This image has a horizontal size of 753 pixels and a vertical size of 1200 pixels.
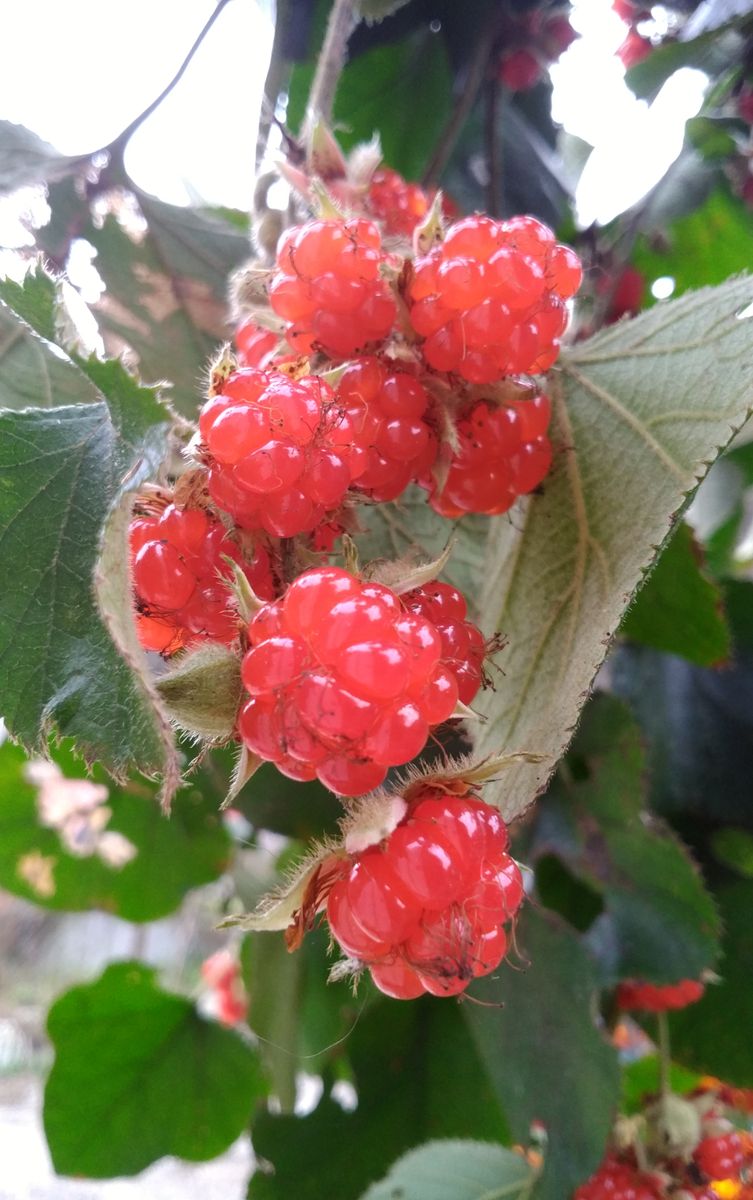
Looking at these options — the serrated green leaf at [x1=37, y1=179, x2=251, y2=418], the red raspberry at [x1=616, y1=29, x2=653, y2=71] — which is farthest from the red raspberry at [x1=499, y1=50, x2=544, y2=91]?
the serrated green leaf at [x1=37, y1=179, x2=251, y2=418]

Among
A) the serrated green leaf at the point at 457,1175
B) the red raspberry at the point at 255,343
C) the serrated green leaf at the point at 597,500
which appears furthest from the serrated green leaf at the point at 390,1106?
the red raspberry at the point at 255,343

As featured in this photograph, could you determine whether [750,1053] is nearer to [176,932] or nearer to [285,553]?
[285,553]

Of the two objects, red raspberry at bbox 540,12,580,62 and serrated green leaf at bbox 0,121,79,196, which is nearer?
serrated green leaf at bbox 0,121,79,196

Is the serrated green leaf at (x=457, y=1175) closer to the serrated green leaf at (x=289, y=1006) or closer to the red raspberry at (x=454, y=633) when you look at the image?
the serrated green leaf at (x=289, y=1006)

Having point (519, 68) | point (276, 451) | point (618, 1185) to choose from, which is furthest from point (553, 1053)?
point (519, 68)

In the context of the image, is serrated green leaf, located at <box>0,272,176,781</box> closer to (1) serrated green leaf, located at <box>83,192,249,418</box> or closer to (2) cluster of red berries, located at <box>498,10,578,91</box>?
(1) serrated green leaf, located at <box>83,192,249,418</box>

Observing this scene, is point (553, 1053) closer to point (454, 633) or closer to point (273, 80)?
point (454, 633)

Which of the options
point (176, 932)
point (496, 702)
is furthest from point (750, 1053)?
point (176, 932)
